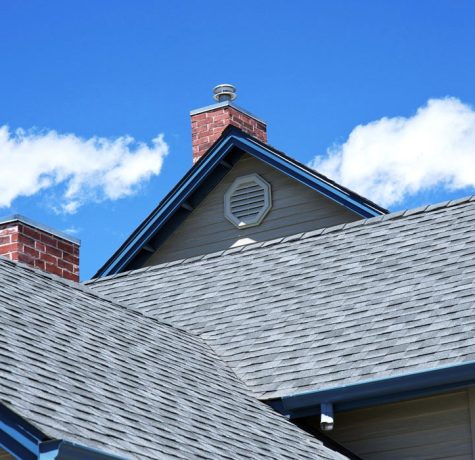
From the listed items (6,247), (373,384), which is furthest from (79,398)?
(6,247)

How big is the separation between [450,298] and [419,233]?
8.11ft

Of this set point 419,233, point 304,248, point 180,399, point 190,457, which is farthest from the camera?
point 304,248

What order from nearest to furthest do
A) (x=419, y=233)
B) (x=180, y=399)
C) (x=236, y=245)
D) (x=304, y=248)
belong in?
(x=180, y=399), (x=419, y=233), (x=304, y=248), (x=236, y=245)

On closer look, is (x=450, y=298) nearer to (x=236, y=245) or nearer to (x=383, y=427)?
(x=383, y=427)

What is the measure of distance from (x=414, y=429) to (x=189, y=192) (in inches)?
340

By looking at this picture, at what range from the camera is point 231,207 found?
19938 millimetres

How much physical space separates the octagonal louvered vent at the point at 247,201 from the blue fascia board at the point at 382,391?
24.2ft

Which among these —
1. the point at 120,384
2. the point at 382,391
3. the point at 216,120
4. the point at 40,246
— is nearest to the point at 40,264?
the point at 40,246

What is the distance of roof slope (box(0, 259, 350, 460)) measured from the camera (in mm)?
8867

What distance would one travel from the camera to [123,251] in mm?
20000

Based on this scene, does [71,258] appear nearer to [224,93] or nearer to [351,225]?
[351,225]

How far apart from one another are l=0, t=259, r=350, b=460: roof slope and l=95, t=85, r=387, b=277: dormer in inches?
208

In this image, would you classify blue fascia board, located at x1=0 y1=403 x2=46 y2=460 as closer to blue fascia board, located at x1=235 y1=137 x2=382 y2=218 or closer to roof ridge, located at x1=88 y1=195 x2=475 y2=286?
roof ridge, located at x1=88 y1=195 x2=475 y2=286

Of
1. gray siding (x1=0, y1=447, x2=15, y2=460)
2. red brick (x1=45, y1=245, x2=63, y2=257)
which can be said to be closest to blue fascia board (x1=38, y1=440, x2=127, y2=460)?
gray siding (x1=0, y1=447, x2=15, y2=460)
